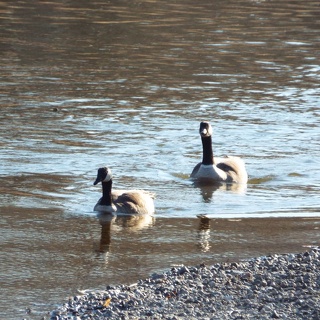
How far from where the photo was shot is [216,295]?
992 cm

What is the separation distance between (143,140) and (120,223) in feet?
17.2

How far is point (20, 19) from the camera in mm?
37031

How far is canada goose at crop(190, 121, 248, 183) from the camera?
1675cm

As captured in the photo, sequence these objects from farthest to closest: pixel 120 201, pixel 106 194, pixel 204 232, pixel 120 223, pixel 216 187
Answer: pixel 216 187 < pixel 120 201 < pixel 106 194 < pixel 120 223 < pixel 204 232

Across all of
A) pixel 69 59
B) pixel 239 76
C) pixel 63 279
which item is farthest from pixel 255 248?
pixel 69 59

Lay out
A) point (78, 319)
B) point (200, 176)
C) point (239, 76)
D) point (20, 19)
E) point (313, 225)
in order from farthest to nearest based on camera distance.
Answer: point (20, 19), point (239, 76), point (200, 176), point (313, 225), point (78, 319)

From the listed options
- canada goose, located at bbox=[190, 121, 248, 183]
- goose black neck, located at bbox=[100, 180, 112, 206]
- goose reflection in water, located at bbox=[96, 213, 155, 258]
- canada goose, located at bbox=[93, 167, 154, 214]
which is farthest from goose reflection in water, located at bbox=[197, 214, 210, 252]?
canada goose, located at bbox=[190, 121, 248, 183]

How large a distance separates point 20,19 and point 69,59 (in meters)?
9.12

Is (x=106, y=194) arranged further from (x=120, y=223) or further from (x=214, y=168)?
(x=214, y=168)

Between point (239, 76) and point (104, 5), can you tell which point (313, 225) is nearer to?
point (239, 76)

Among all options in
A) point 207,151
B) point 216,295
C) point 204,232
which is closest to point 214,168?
point 207,151

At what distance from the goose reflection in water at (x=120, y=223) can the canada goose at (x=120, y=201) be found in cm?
9

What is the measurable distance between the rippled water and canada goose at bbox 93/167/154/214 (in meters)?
0.21

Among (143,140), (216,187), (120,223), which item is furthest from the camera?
(143,140)
